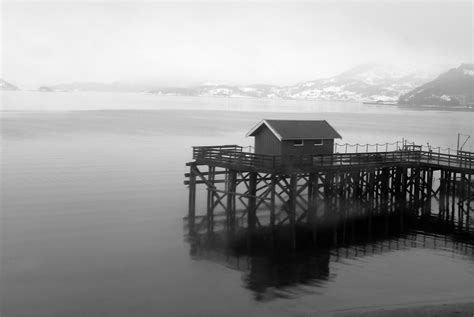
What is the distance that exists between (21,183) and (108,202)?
385 inches

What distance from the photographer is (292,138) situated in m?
35.3

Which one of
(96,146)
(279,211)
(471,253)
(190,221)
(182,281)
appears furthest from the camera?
(96,146)

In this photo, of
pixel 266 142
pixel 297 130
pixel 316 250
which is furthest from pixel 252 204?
pixel 316 250

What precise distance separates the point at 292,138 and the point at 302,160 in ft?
5.83

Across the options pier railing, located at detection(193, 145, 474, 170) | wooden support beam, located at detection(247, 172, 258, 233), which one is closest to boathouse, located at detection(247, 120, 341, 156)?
pier railing, located at detection(193, 145, 474, 170)

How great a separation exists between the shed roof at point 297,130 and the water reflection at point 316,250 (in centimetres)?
565

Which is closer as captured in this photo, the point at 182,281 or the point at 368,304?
the point at 368,304

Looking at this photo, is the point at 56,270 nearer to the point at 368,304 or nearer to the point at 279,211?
the point at 368,304

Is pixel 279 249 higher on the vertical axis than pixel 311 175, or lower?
lower

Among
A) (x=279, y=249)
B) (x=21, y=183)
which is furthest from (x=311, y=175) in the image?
(x=21, y=183)

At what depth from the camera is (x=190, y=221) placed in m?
36.0

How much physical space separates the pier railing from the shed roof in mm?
1387

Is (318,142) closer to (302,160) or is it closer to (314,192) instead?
(302,160)

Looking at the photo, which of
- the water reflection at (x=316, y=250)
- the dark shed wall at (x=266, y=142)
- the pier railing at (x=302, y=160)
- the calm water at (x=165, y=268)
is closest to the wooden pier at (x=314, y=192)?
the pier railing at (x=302, y=160)
